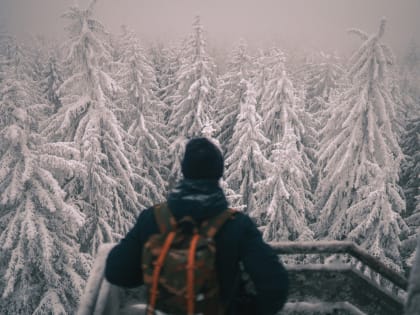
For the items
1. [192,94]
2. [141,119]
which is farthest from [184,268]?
[192,94]

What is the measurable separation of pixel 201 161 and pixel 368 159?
18895 millimetres

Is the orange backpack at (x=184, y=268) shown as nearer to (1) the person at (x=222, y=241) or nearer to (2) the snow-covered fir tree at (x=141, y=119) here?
(1) the person at (x=222, y=241)

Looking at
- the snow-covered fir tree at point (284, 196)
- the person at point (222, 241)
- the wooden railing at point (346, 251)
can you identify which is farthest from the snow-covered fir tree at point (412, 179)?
the person at point (222, 241)

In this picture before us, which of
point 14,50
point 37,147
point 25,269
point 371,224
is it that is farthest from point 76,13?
point 14,50

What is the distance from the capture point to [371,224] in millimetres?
17984

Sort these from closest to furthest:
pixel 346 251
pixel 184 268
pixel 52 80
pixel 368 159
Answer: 1. pixel 184 268
2. pixel 346 251
3. pixel 368 159
4. pixel 52 80

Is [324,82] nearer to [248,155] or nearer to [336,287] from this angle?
[248,155]

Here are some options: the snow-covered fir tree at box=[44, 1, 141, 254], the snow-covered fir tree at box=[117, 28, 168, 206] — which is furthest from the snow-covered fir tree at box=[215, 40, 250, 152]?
the snow-covered fir tree at box=[44, 1, 141, 254]

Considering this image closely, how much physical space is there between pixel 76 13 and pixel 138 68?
313 inches

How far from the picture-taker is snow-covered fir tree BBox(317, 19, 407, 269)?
57.7 ft

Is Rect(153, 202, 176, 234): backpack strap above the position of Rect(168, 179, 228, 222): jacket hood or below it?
below

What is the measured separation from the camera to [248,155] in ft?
72.4

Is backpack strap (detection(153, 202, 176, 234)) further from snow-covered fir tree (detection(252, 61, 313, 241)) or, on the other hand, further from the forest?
snow-covered fir tree (detection(252, 61, 313, 241))

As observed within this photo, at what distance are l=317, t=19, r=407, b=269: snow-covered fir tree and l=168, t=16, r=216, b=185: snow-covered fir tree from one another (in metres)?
8.96
